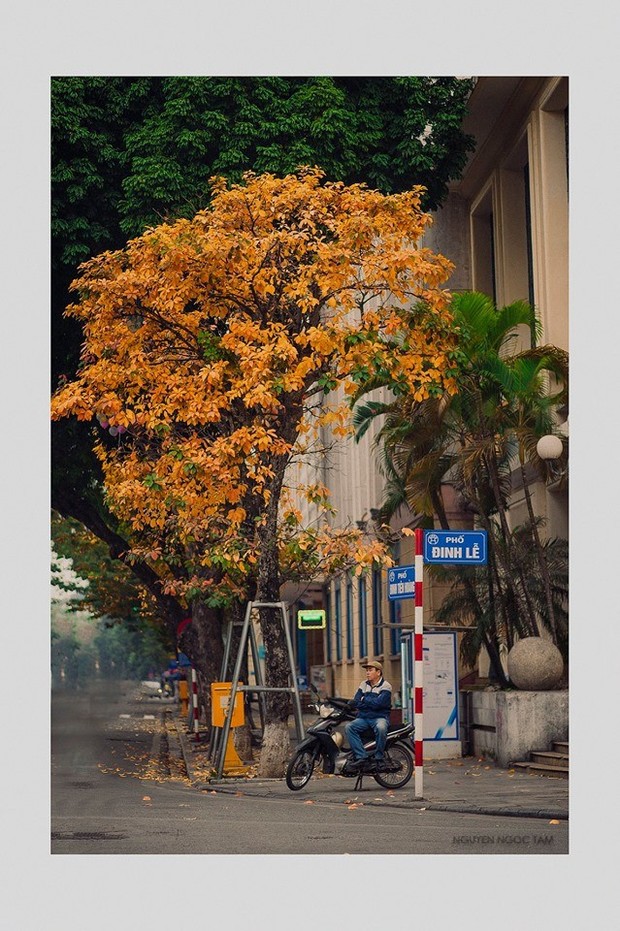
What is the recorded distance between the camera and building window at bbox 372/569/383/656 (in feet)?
91.7

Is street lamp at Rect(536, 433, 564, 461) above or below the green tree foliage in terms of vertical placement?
above

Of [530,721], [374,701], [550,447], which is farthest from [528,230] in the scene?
[374,701]

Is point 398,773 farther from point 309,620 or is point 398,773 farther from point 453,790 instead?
point 309,620

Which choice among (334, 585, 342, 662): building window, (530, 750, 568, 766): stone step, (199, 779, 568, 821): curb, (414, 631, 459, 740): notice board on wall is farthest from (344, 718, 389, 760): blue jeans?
(334, 585, 342, 662): building window

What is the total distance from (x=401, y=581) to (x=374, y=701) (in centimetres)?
209

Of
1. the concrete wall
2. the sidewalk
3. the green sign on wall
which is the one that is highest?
the green sign on wall

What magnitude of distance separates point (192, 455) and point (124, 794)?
12.8 feet

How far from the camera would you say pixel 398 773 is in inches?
661

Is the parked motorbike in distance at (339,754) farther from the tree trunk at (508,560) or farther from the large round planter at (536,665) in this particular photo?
the tree trunk at (508,560)

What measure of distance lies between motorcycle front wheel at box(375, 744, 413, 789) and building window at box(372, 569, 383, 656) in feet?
34.7

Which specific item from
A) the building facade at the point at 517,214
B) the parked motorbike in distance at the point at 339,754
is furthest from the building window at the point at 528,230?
the parked motorbike in distance at the point at 339,754

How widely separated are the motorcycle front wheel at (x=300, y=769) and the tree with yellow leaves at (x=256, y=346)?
1992 millimetres

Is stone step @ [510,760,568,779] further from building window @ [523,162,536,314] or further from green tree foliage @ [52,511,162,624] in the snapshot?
green tree foliage @ [52,511,162,624]

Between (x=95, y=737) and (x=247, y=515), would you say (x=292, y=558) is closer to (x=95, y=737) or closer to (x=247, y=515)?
(x=247, y=515)
